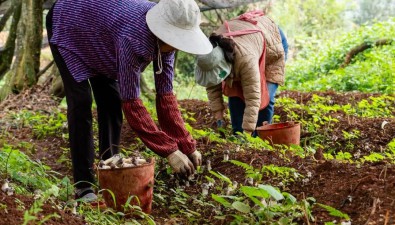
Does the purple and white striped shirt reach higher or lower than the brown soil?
higher

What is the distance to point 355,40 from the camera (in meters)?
14.2

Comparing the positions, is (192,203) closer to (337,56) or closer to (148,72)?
(337,56)

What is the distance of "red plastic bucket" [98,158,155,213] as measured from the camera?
11.2 ft

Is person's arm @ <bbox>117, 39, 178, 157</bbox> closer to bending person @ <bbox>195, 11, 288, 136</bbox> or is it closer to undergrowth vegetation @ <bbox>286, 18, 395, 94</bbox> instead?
bending person @ <bbox>195, 11, 288, 136</bbox>

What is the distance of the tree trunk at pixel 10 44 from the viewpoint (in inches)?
347

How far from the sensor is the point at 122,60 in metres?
3.43

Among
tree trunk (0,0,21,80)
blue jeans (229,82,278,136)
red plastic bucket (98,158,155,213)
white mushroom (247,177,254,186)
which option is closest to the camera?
red plastic bucket (98,158,155,213)

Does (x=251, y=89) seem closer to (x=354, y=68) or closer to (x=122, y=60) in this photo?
(x=122, y=60)

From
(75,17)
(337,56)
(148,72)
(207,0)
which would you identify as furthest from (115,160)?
(148,72)

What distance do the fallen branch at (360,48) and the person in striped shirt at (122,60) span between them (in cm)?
981

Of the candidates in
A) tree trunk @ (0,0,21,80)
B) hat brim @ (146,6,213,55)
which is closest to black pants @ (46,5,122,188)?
hat brim @ (146,6,213,55)

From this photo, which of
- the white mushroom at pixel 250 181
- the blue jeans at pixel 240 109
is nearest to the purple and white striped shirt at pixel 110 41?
the white mushroom at pixel 250 181

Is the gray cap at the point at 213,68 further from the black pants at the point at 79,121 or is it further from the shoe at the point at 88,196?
the shoe at the point at 88,196

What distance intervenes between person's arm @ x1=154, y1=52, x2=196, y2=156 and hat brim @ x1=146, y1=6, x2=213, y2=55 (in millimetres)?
422
